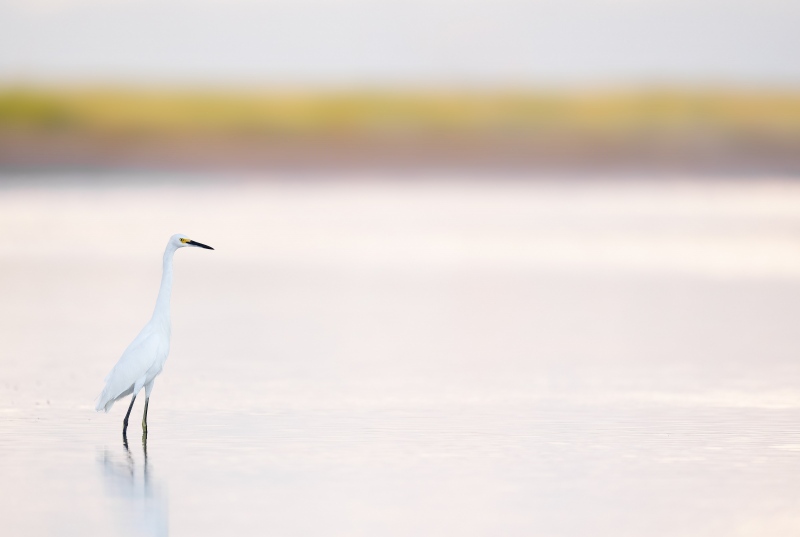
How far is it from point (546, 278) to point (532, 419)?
886 cm

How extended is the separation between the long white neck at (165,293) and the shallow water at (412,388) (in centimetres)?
62

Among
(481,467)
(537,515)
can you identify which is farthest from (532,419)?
(537,515)

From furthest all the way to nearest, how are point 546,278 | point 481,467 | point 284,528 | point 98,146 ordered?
1. point 98,146
2. point 546,278
3. point 481,467
4. point 284,528

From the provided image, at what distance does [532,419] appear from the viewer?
8469 millimetres

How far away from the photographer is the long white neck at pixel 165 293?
27.2ft

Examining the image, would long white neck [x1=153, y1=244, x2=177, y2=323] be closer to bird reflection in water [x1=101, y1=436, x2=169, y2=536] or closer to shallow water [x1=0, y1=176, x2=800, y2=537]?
shallow water [x1=0, y1=176, x2=800, y2=537]

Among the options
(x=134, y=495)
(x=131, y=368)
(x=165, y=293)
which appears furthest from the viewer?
(x=165, y=293)

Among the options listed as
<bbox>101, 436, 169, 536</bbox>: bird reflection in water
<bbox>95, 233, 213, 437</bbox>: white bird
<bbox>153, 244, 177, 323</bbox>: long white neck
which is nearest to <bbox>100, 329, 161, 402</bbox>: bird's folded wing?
<bbox>95, 233, 213, 437</bbox>: white bird

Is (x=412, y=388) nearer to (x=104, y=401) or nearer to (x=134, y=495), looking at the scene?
(x=104, y=401)

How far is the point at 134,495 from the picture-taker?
6.67 meters

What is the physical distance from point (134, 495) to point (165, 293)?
6.54ft

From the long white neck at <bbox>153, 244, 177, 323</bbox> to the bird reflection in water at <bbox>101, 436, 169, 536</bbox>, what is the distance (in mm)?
874

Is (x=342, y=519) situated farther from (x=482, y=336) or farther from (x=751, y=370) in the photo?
(x=482, y=336)

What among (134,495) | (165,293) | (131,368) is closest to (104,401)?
(131,368)
